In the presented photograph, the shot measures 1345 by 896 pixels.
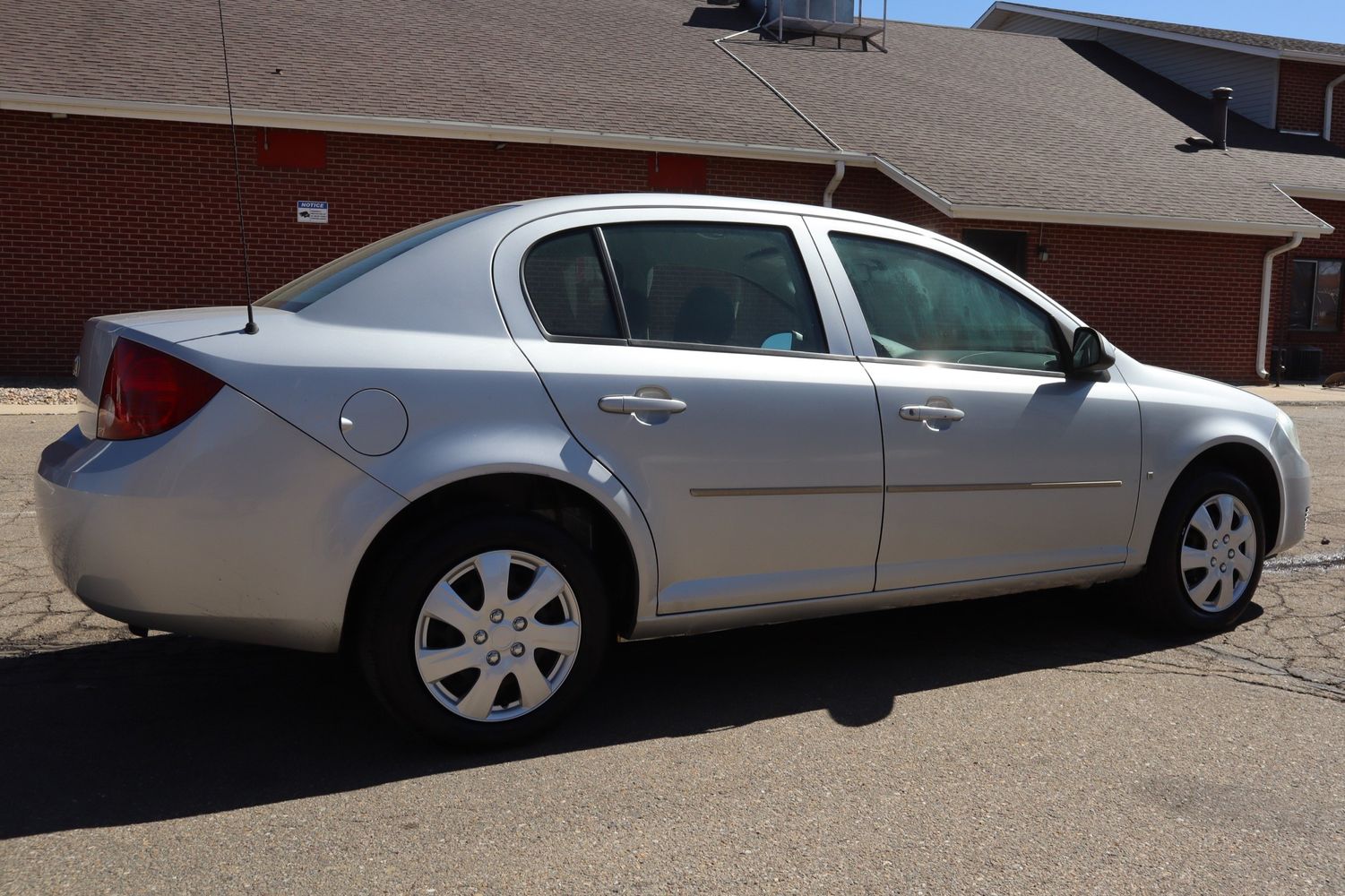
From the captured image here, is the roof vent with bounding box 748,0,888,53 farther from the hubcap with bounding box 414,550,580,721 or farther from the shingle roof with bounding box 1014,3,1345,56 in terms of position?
the hubcap with bounding box 414,550,580,721

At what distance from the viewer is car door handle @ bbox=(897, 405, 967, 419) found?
395 centimetres

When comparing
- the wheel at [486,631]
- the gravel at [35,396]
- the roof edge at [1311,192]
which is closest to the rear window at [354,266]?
the wheel at [486,631]

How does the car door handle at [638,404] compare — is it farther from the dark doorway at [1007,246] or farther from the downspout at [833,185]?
the dark doorway at [1007,246]

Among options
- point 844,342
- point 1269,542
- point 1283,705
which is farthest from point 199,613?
point 1269,542

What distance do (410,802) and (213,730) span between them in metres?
0.86

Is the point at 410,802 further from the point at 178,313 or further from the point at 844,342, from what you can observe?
the point at 844,342

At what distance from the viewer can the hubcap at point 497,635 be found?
3279 mm

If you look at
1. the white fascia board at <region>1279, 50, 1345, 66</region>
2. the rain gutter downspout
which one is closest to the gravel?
the rain gutter downspout

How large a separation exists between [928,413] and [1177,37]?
23.0 meters

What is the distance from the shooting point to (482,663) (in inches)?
132

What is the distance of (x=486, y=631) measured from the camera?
10.9 ft

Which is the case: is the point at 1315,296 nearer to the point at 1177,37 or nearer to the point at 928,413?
the point at 1177,37

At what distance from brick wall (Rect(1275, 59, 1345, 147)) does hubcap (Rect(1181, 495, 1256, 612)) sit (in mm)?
21419

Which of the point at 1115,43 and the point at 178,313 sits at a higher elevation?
the point at 1115,43
